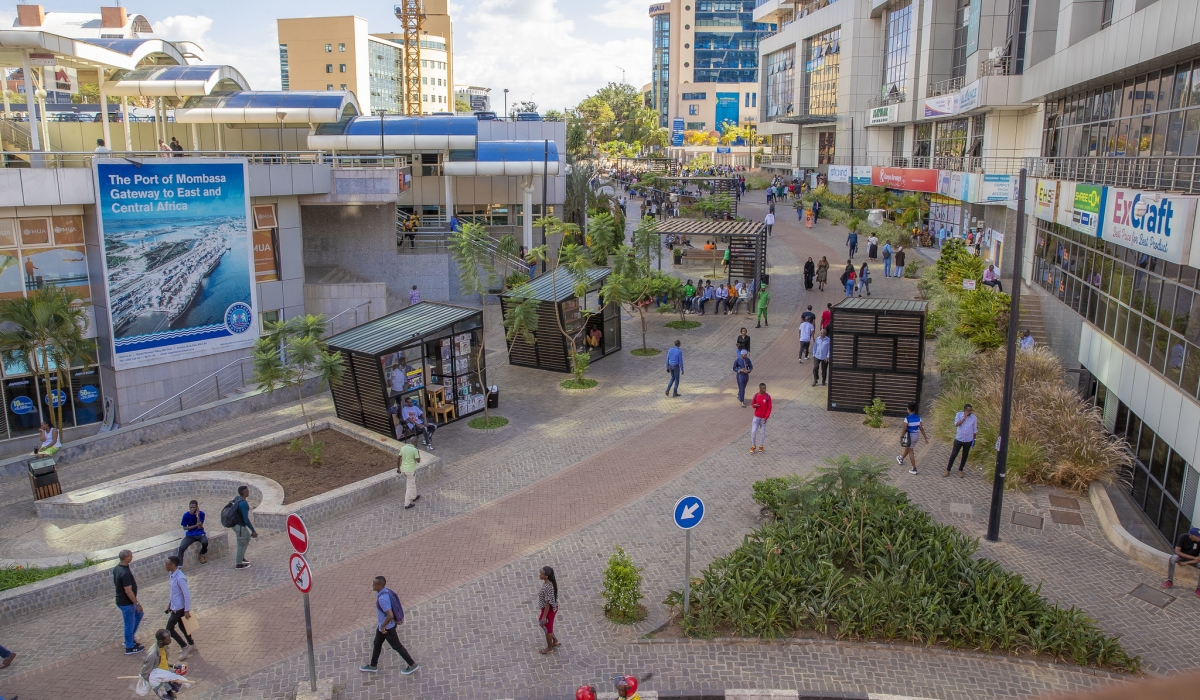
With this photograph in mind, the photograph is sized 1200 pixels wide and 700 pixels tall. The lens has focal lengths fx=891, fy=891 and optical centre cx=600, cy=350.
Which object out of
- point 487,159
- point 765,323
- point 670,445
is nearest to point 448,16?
point 487,159

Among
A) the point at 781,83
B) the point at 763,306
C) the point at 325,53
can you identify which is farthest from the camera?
the point at 325,53

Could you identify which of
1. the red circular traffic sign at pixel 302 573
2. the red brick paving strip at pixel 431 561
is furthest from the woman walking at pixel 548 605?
the red circular traffic sign at pixel 302 573

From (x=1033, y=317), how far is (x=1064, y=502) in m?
12.5

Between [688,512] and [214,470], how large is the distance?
401 inches

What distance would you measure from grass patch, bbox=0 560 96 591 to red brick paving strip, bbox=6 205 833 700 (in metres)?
0.86

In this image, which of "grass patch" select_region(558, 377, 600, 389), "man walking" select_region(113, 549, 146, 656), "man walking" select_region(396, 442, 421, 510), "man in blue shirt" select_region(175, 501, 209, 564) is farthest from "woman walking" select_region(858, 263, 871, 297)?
"man walking" select_region(113, 549, 146, 656)

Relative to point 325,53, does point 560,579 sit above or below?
below

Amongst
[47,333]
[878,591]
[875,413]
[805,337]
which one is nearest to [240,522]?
[878,591]

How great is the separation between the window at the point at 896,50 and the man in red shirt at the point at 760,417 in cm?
4077

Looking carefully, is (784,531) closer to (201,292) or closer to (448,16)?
(201,292)

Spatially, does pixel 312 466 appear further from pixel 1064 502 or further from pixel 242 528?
pixel 1064 502

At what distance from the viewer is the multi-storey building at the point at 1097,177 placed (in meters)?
15.0

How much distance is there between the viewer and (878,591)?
11.1 metres

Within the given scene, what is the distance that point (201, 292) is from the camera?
76.0 feet
